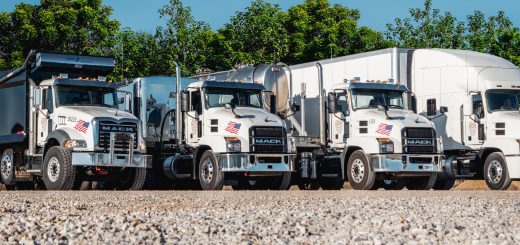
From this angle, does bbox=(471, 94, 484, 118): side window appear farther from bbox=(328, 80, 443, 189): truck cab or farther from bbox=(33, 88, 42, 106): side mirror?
bbox=(33, 88, 42, 106): side mirror

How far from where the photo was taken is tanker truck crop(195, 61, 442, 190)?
2523cm

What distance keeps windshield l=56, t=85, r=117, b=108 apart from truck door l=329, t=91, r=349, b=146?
238 inches

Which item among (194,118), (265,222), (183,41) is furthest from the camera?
(183,41)

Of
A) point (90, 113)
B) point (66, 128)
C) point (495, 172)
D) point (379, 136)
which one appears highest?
point (90, 113)

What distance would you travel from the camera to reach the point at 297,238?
414 inches

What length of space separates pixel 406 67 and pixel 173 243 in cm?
1784

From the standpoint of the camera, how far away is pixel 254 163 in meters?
24.6

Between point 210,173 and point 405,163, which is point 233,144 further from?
point 405,163

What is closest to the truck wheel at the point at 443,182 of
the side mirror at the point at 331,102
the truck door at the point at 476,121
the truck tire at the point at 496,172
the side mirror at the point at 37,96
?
the truck tire at the point at 496,172

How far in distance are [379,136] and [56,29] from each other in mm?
26250

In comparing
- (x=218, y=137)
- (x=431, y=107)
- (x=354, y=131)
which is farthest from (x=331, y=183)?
(x=218, y=137)

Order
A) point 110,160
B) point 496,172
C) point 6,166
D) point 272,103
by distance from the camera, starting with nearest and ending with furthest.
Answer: point 110,160, point 496,172, point 272,103, point 6,166

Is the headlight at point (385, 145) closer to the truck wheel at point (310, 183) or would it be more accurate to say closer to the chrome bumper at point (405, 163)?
the chrome bumper at point (405, 163)

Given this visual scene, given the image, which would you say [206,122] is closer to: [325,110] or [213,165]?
[213,165]
